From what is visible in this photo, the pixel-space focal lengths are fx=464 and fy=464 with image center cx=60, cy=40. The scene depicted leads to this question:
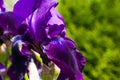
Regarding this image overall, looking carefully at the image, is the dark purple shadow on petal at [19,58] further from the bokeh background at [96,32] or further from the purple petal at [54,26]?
the bokeh background at [96,32]

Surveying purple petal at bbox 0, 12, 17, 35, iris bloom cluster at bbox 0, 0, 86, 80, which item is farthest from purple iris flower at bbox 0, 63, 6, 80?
purple petal at bbox 0, 12, 17, 35

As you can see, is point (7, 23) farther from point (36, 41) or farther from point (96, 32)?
point (96, 32)

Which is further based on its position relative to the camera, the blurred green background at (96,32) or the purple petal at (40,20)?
the blurred green background at (96,32)

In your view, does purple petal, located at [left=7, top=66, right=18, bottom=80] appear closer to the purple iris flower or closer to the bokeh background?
the purple iris flower

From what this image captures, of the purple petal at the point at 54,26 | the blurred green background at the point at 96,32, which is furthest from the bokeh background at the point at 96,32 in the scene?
→ the purple petal at the point at 54,26

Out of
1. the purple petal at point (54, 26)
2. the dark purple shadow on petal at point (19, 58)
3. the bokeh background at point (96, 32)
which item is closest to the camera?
the dark purple shadow on petal at point (19, 58)

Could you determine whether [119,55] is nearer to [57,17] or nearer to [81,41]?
[81,41]

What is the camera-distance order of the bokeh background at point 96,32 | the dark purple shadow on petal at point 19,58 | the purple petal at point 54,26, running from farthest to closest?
the bokeh background at point 96,32 → the purple petal at point 54,26 → the dark purple shadow on petal at point 19,58

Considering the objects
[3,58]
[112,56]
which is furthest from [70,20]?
[3,58]
